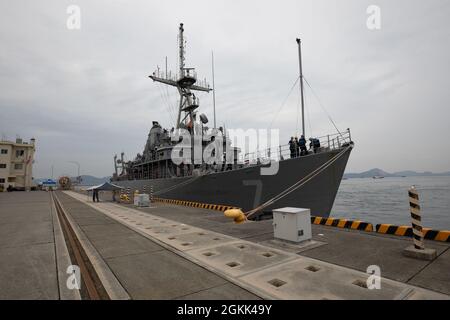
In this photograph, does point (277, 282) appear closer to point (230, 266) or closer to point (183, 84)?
point (230, 266)

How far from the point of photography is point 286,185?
11.5 meters

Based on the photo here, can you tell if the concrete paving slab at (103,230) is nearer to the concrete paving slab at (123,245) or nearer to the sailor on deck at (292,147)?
the concrete paving slab at (123,245)

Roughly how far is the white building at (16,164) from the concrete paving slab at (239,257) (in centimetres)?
5624

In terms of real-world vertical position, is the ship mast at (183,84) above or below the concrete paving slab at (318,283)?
above

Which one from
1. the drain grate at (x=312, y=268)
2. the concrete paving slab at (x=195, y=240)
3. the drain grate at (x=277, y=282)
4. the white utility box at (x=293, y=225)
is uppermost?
the white utility box at (x=293, y=225)

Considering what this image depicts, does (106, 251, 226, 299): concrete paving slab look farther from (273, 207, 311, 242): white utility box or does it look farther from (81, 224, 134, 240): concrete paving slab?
(81, 224, 134, 240): concrete paving slab

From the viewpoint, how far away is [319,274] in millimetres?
3857

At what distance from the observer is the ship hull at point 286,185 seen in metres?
11.0

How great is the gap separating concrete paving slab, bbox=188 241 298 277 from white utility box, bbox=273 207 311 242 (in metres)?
0.63

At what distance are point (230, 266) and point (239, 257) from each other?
0.54 metres

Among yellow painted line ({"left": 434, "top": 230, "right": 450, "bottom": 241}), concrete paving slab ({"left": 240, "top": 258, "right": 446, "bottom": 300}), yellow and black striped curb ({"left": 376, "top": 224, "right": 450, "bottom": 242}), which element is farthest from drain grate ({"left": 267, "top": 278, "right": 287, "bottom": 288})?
yellow painted line ({"left": 434, "top": 230, "right": 450, "bottom": 241})

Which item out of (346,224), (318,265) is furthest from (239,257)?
(346,224)

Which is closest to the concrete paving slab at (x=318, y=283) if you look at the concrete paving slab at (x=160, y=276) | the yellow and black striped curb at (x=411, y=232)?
the concrete paving slab at (x=160, y=276)
